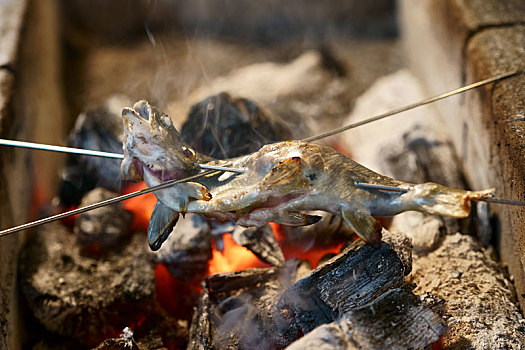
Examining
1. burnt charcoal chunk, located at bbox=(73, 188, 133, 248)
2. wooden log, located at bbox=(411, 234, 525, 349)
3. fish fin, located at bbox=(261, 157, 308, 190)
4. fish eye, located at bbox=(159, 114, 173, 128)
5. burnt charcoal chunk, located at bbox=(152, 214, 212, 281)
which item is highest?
fish eye, located at bbox=(159, 114, 173, 128)

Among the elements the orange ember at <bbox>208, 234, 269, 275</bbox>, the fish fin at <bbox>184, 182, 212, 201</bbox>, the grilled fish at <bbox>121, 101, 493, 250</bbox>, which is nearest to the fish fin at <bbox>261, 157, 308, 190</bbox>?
the grilled fish at <bbox>121, 101, 493, 250</bbox>

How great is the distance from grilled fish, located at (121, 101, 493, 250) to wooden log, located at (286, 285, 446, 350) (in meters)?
0.26

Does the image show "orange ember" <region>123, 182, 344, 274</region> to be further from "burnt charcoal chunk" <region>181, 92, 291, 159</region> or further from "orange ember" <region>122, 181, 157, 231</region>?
"burnt charcoal chunk" <region>181, 92, 291, 159</region>

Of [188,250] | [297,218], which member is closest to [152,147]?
[297,218]

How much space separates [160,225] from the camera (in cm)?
184

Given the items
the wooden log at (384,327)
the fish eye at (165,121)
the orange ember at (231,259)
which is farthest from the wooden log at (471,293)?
the fish eye at (165,121)

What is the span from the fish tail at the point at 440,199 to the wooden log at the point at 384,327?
38 cm

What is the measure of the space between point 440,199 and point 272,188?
0.58 meters

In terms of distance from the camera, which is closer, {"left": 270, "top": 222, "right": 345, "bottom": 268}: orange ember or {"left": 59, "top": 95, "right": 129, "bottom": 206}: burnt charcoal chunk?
{"left": 270, "top": 222, "right": 345, "bottom": 268}: orange ember

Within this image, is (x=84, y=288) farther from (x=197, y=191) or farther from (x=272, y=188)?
(x=272, y=188)

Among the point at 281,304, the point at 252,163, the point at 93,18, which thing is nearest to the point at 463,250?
the point at 281,304

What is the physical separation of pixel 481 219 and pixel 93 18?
12.0ft

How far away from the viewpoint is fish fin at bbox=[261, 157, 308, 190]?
1660 mm

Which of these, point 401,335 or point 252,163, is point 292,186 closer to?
point 252,163
